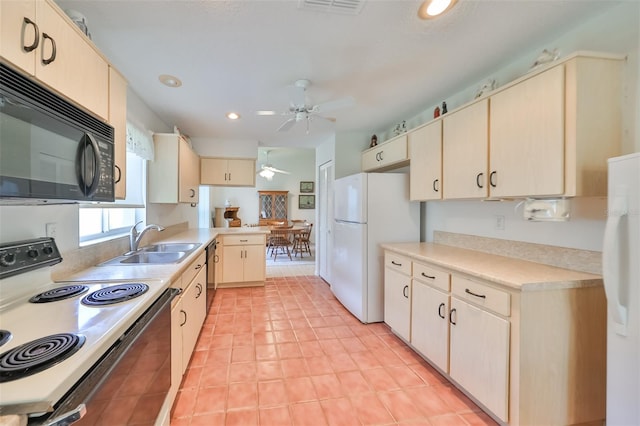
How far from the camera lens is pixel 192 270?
7.28 feet

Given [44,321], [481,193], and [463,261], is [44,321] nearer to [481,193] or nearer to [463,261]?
[463,261]

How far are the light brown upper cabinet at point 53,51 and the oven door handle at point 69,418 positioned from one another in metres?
1.04

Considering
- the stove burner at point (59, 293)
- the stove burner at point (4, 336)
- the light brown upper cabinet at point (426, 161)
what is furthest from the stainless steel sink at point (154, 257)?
the light brown upper cabinet at point (426, 161)

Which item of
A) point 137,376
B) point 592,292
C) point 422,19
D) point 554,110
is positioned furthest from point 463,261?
point 137,376

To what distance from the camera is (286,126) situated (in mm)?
2836

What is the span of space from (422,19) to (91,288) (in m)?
2.27

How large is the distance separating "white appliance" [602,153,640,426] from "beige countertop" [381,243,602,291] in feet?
0.83

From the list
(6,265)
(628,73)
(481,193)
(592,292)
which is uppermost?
(628,73)

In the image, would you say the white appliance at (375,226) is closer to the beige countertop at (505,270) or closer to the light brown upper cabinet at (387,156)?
the light brown upper cabinet at (387,156)

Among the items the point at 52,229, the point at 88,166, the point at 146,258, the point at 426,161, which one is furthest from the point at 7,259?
the point at 426,161

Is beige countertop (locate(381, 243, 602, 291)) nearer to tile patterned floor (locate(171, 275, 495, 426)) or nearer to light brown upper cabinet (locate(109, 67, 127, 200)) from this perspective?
tile patterned floor (locate(171, 275, 495, 426))

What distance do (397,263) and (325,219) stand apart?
6.95 ft

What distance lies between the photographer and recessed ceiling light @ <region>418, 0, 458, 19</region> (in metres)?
1.45

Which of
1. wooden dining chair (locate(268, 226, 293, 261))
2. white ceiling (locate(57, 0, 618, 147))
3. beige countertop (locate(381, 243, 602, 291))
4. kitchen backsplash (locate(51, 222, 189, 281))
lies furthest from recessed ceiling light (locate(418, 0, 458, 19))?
wooden dining chair (locate(268, 226, 293, 261))
